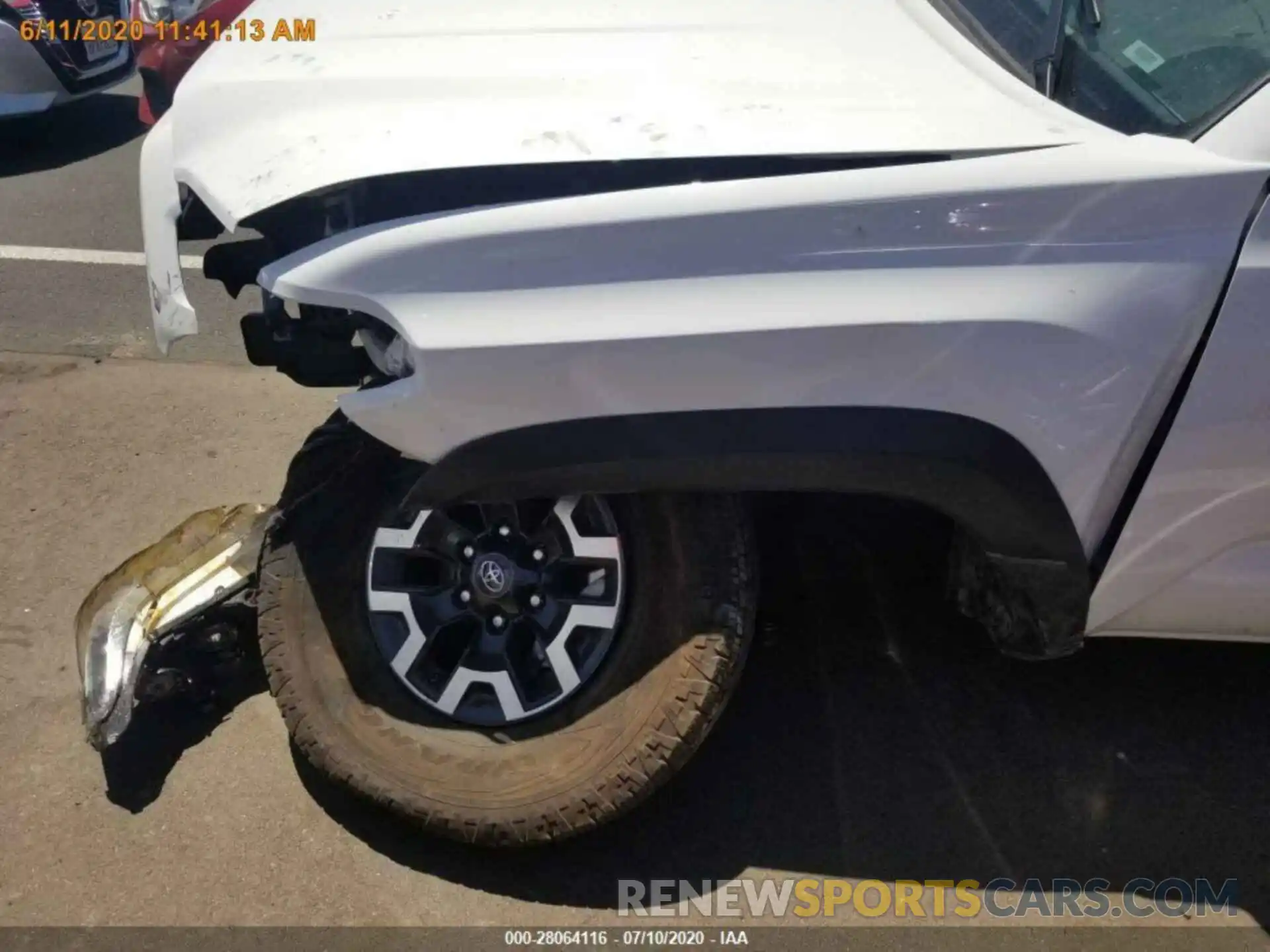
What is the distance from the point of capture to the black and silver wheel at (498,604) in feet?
7.89

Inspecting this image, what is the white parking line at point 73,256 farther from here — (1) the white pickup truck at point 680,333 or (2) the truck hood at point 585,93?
(1) the white pickup truck at point 680,333

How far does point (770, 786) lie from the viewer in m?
2.64

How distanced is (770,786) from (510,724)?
2.09 feet

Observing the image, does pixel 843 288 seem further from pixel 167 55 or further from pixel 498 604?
pixel 167 55

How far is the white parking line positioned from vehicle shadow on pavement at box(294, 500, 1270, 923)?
332 centimetres

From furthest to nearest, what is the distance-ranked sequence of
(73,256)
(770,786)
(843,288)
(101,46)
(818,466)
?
(101,46)
(73,256)
(770,786)
(818,466)
(843,288)

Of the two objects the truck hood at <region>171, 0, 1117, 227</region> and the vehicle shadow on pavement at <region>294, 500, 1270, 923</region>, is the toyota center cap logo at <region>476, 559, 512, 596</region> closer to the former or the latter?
the vehicle shadow on pavement at <region>294, 500, 1270, 923</region>

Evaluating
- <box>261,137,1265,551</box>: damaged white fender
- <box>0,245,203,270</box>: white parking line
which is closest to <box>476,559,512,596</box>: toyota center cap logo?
<box>261,137,1265,551</box>: damaged white fender

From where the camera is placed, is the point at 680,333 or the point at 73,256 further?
the point at 73,256

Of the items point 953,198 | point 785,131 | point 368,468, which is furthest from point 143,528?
point 953,198

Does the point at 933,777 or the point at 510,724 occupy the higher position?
the point at 510,724

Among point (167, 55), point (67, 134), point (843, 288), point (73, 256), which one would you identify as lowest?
point (67, 134)

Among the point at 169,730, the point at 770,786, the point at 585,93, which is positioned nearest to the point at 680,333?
the point at 585,93

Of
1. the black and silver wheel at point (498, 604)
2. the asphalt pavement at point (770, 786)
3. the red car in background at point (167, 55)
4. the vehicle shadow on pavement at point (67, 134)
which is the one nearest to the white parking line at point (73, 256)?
the red car in background at point (167, 55)
